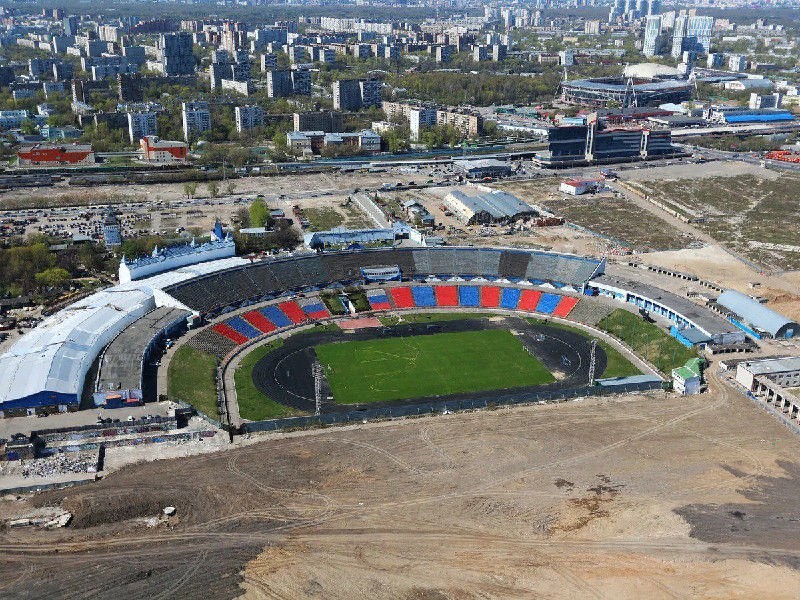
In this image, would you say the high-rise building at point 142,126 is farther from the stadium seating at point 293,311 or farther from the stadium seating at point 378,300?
the stadium seating at point 378,300

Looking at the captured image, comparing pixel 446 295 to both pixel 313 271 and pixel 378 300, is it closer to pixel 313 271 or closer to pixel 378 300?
pixel 378 300

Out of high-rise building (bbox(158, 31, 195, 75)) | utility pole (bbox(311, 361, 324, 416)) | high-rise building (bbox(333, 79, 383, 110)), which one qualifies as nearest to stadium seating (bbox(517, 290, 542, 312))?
utility pole (bbox(311, 361, 324, 416))

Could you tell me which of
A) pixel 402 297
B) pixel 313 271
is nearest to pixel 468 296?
pixel 402 297

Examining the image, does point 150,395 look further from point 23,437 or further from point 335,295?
point 335,295

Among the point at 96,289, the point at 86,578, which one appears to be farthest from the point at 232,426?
the point at 96,289

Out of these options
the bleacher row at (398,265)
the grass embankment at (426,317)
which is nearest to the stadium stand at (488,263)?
the bleacher row at (398,265)
